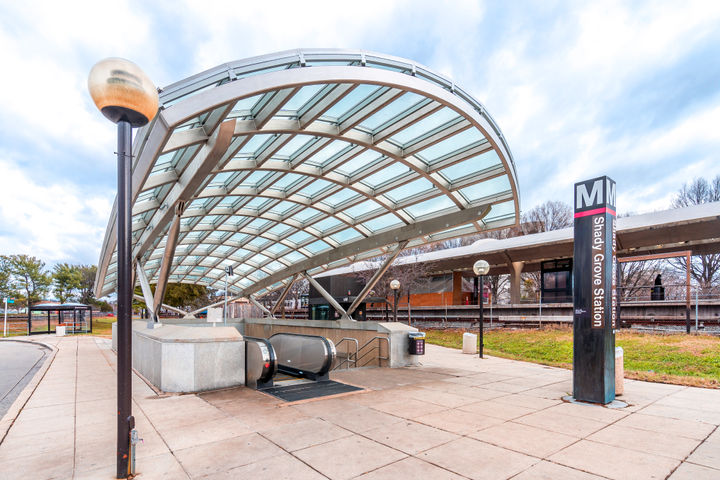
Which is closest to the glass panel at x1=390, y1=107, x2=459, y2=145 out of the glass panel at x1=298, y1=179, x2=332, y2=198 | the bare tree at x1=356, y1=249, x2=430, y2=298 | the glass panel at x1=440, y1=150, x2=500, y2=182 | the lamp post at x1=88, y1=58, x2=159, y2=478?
the glass panel at x1=440, y1=150, x2=500, y2=182

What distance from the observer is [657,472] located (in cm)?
443

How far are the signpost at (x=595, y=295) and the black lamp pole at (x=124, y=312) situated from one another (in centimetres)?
752

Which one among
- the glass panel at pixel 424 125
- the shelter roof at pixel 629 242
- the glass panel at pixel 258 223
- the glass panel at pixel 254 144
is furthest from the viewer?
the shelter roof at pixel 629 242

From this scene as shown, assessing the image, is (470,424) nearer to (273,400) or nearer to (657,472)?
(657,472)

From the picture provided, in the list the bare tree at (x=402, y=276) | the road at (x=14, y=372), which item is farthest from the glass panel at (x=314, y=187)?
the bare tree at (x=402, y=276)

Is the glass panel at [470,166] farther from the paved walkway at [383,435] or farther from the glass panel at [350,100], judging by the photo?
the paved walkway at [383,435]

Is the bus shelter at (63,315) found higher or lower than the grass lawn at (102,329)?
higher

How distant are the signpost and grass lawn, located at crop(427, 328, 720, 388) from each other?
3.73m

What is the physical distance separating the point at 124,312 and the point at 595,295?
772 cm

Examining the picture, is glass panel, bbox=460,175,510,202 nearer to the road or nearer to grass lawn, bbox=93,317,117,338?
the road

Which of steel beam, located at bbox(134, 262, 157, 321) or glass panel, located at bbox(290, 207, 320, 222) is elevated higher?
glass panel, located at bbox(290, 207, 320, 222)

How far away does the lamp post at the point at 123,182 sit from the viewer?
4.20 meters

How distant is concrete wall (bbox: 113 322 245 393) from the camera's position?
343 inches

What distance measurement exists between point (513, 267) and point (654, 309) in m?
12.3
